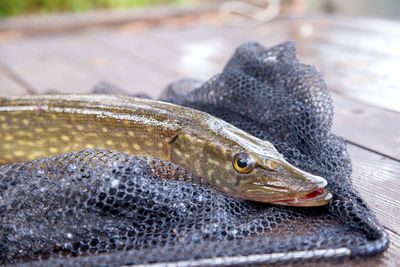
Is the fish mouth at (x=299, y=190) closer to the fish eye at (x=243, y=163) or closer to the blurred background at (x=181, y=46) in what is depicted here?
the fish eye at (x=243, y=163)

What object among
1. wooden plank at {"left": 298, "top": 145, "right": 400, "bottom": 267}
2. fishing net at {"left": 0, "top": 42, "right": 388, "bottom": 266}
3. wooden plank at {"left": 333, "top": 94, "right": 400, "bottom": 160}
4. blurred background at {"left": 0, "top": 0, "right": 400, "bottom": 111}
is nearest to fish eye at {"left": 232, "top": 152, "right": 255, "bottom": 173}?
fishing net at {"left": 0, "top": 42, "right": 388, "bottom": 266}

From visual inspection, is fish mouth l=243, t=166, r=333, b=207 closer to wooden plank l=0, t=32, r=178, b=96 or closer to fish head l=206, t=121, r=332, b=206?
fish head l=206, t=121, r=332, b=206

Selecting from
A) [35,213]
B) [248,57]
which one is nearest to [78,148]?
[35,213]

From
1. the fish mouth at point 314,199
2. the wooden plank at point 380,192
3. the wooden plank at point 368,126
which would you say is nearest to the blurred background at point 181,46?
the wooden plank at point 368,126

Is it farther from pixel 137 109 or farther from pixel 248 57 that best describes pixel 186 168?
pixel 248 57

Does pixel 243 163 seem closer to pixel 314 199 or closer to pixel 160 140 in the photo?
pixel 314 199
